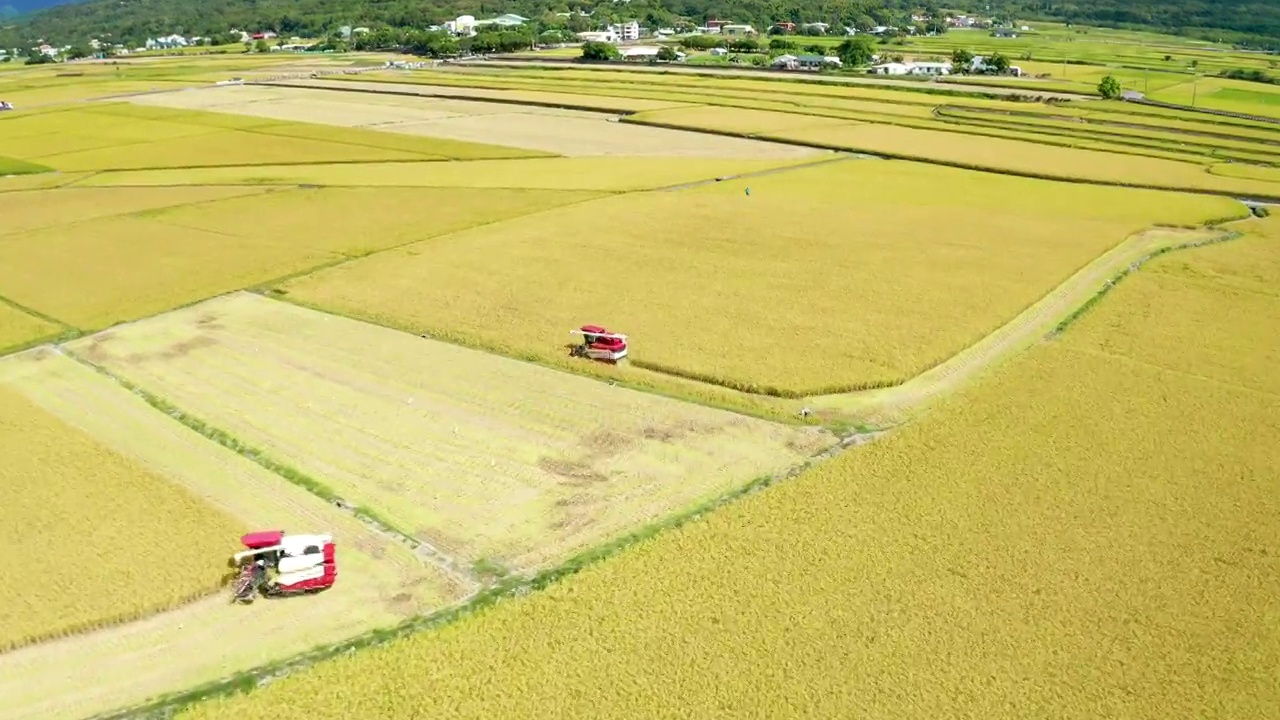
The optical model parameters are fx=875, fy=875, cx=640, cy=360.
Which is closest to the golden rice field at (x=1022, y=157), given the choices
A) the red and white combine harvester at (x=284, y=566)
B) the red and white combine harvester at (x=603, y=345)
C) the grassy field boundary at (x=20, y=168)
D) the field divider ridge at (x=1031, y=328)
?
the field divider ridge at (x=1031, y=328)

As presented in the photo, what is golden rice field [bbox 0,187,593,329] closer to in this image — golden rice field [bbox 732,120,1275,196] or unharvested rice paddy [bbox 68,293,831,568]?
unharvested rice paddy [bbox 68,293,831,568]

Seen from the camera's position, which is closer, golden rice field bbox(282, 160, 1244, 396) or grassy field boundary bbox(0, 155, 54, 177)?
golden rice field bbox(282, 160, 1244, 396)

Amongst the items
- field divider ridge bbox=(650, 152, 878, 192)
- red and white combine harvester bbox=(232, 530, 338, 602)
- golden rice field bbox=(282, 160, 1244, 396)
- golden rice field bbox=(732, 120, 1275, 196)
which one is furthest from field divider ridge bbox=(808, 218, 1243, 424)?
field divider ridge bbox=(650, 152, 878, 192)

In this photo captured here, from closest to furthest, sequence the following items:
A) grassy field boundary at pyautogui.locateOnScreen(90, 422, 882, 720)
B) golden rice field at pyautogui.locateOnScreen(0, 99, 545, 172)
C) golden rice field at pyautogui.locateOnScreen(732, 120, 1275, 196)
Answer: grassy field boundary at pyautogui.locateOnScreen(90, 422, 882, 720) → golden rice field at pyautogui.locateOnScreen(732, 120, 1275, 196) → golden rice field at pyautogui.locateOnScreen(0, 99, 545, 172)

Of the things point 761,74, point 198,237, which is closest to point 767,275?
point 198,237

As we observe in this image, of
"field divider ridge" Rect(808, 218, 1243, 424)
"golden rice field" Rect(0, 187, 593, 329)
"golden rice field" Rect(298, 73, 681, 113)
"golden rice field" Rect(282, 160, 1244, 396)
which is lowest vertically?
"field divider ridge" Rect(808, 218, 1243, 424)

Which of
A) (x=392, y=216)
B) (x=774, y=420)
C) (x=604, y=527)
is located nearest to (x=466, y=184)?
(x=392, y=216)
